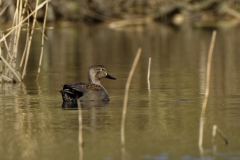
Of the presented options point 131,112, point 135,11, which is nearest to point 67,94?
point 131,112

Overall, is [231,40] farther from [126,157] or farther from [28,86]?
[126,157]

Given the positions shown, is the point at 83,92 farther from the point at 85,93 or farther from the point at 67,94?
the point at 67,94

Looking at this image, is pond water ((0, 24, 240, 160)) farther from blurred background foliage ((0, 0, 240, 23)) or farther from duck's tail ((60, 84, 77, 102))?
blurred background foliage ((0, 0, 240, 23))

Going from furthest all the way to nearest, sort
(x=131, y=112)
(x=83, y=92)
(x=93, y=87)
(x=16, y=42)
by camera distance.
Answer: (x=16, y=42), (x=93, y=87), (x=83, y=92), (x=131, y=112)

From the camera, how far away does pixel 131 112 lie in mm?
9172

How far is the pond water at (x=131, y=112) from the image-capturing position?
22.9ft

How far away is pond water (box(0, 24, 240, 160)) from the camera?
22.9 feet

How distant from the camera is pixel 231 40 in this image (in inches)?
892

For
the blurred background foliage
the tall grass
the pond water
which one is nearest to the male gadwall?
the pond water

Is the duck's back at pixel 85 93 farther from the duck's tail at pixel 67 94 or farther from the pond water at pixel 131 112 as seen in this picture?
the pond water at pixel 131 112

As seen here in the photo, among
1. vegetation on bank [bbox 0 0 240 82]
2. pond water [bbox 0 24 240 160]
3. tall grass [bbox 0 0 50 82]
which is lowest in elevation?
pond water [bbox 0 24 240 160]

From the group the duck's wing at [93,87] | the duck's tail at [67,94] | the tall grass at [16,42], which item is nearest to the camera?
the duck's tail at [67,94]

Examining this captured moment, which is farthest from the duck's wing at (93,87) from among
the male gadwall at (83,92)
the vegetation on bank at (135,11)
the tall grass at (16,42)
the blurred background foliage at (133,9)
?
the blurred background foliage at (133,9)

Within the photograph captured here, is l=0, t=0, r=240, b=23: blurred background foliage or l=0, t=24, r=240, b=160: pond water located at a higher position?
l=0, t=0, r=240, b=23: blurred background foliage
